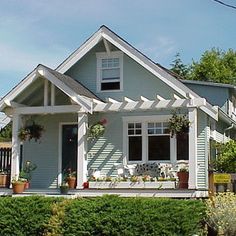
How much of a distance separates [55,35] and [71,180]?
6029 mm

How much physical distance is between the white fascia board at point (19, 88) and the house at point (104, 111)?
21mm

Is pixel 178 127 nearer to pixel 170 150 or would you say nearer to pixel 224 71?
pixel 170 150

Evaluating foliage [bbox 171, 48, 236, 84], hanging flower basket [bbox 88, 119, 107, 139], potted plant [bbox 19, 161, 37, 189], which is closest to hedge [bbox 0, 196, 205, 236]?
hanging flower basket [bbox 88, 119, 107, 139]

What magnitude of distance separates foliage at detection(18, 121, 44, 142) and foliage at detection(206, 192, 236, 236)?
731 cm

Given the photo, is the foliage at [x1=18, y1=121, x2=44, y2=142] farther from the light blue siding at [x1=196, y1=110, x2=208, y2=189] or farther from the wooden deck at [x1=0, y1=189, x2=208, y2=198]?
the light blue siding at [x1=196, y1=110, x2=208, y2=189]

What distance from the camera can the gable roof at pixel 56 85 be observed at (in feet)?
54.7

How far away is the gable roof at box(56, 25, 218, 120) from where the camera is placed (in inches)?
672

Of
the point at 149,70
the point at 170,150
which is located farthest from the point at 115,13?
the point at 170,150

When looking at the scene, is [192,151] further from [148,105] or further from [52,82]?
[52,82]

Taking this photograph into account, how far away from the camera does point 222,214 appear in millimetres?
12367

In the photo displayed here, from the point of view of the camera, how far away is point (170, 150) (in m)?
18.1

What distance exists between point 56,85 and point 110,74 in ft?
9.92

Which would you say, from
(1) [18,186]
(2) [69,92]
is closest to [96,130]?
(2) [69,92]

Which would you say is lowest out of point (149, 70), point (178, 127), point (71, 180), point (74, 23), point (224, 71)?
point (71, 180)
